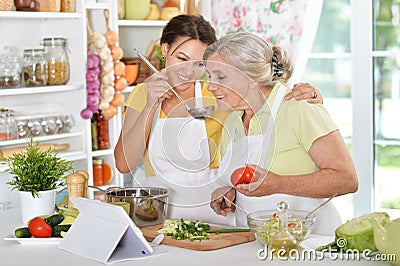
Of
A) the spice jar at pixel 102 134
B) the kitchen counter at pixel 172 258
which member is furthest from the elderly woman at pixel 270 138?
the spice jar at pixel 102 134

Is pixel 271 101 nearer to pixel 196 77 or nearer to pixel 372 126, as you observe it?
pixel 196 77

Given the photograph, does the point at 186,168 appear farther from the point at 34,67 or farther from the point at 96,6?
the point at 96,6

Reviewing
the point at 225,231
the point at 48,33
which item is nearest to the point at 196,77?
the point at 225,231

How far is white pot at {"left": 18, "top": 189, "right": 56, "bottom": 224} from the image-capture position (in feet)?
7.64

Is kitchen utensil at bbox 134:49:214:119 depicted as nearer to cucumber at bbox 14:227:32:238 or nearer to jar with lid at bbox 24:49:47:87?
cucumber at bbox 14:227:32:238

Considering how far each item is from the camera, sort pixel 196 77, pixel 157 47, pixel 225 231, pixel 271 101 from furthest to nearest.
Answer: pixel 157 47 < pixel 271 101 < pixel 196 77 < pixel 225 231

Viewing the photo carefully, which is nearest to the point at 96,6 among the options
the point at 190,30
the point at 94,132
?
the point at 94,132

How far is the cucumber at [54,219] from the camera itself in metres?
2.19

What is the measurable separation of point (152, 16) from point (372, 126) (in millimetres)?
1238

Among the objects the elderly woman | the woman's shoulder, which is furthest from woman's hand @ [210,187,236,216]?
the woman's shoulder

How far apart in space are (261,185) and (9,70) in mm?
Result: 1557

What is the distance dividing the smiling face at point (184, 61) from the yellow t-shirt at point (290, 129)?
0.18 meters

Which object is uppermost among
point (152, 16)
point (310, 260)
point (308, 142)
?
point (152, 16)

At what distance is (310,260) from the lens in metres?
1.88
